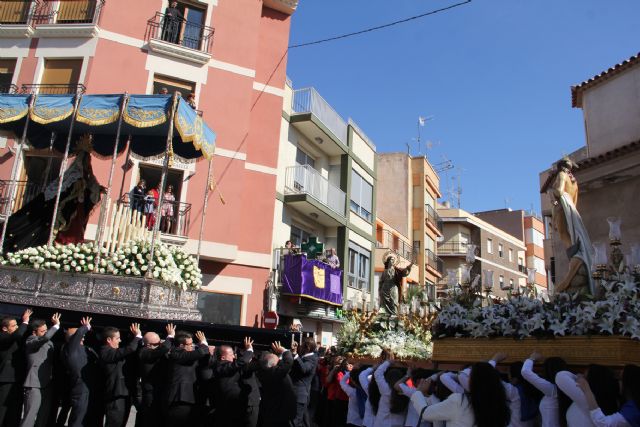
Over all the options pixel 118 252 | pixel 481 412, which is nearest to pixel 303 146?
pixel 118 252

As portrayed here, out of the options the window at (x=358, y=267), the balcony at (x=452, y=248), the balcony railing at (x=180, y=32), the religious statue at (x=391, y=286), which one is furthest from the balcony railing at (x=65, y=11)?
the balcony at (x=452, y=248)

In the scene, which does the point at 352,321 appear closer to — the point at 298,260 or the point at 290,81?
the point at 298,260

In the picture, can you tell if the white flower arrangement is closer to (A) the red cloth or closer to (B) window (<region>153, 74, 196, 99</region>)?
(A) the red cloth

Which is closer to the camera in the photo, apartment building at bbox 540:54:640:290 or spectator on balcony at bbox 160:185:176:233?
apartment building at bbox 540:54:640:290

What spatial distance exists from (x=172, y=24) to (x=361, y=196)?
12.4 meters

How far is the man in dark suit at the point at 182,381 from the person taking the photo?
651 cm

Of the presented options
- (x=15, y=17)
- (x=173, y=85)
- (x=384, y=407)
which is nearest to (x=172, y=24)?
(x=173, y=85)

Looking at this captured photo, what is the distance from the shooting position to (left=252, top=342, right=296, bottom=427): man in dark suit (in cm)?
643

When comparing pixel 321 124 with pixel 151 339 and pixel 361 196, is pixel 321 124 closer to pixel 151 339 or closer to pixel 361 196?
pixel 361 196

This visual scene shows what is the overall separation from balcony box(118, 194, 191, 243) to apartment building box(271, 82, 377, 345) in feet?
12.8

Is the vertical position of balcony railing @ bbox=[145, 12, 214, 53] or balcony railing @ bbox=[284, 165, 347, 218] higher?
balcony railing @ bbox=[145, 12, 214, 53]

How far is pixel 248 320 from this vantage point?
17875 millimetres

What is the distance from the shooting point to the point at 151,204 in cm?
1373

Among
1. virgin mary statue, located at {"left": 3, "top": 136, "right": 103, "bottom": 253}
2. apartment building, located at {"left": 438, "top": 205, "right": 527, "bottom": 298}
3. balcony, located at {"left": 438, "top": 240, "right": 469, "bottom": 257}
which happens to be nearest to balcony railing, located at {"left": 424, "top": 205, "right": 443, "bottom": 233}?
balcony, located at {"left": 438, "top": 240, "right": 469, "bottom": 257}
